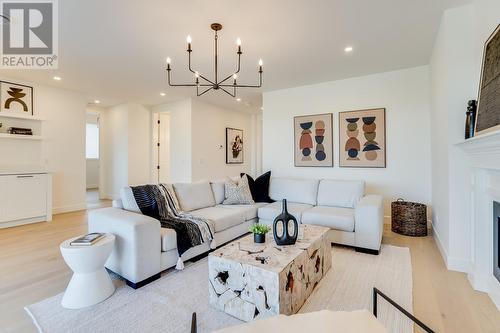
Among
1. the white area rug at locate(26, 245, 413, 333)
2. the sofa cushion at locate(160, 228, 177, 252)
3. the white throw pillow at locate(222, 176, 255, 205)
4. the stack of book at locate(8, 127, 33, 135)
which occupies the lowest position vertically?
the white area rug at locate(26, 245, 413, 333)

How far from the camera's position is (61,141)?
496 centimetres

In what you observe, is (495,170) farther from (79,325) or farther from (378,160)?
(79,325)

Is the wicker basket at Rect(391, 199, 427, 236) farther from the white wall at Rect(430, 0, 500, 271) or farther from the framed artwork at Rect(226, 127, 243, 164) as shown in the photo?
the framed artwork at Rect(226, 127, 243, 164)

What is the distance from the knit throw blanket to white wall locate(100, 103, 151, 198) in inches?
150

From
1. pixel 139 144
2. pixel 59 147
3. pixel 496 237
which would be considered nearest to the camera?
pixel 496 237

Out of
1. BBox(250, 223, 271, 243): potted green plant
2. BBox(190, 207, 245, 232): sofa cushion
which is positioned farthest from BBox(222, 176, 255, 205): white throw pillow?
BBox(250, 223, 271, 243): potted green plant

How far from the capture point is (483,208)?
2.03 meters

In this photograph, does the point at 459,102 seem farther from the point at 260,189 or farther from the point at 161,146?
the point at 161,146

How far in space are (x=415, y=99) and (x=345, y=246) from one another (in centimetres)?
262

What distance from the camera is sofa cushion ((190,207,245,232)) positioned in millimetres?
2879

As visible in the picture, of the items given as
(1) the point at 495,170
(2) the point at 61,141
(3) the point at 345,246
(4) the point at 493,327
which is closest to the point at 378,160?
(3) the point at 345,246

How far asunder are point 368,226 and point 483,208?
1020 mm

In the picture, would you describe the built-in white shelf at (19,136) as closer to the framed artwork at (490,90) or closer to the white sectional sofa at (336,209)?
the white sectional sofa at (336,209)

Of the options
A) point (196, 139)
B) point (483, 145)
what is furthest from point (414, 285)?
point (196, 139)
